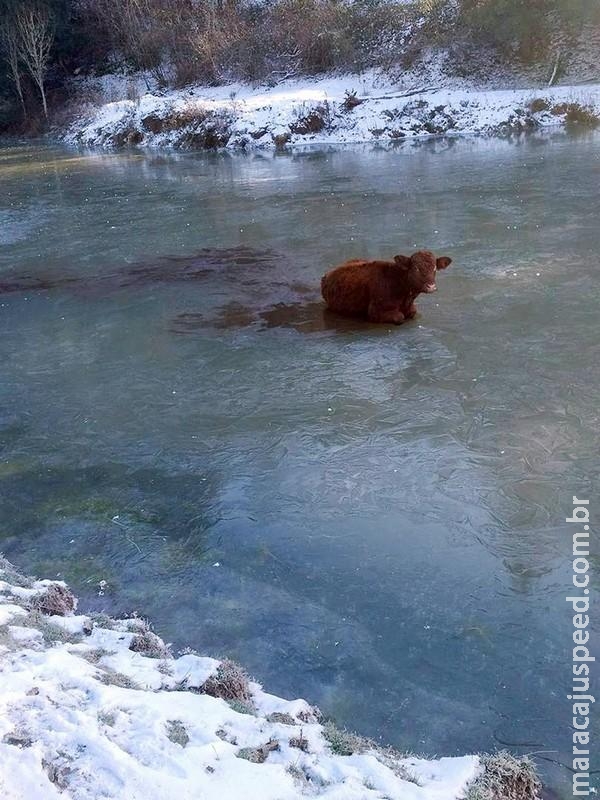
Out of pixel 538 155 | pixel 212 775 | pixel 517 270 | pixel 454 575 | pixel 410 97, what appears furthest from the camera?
pixel 410 97

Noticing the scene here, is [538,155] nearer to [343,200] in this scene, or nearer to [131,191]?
[343,200]

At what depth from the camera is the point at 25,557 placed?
196 inches

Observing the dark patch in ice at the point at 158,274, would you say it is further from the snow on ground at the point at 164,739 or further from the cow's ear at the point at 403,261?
the snow on ground at the point at 164,739

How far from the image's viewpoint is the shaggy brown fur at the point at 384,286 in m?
8.05

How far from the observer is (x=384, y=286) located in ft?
27.3

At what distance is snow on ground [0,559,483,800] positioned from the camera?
287 cm

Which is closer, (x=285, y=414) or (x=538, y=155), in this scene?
(x=285, y=414)

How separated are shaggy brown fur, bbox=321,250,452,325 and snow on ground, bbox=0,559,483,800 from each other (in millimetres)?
5242

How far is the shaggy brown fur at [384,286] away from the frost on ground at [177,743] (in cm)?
525

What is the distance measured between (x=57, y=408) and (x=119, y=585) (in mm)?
2962

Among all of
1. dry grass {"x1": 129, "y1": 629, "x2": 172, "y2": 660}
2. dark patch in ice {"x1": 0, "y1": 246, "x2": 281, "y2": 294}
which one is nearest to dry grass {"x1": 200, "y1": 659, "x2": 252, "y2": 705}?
dry grass {"x1": 129, "y1": 629, "x2": 172, "y2": 660}

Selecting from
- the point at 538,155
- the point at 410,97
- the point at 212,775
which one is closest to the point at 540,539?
the point at 212,775

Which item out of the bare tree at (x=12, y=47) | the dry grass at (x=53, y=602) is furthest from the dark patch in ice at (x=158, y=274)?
the bare tree at (x=12, y=47)

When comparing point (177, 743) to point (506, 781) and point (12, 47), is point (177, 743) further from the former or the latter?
point (12, 47)
